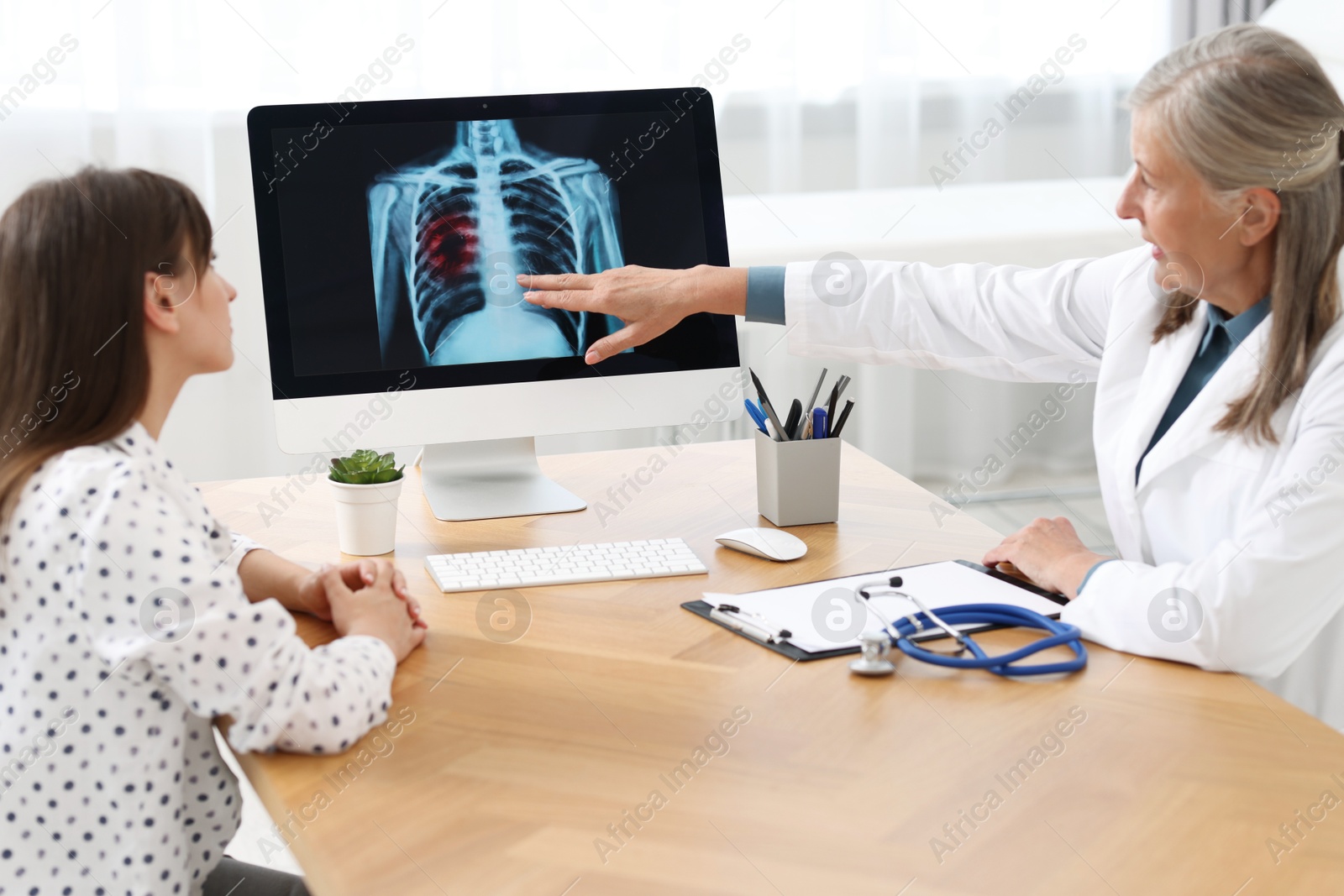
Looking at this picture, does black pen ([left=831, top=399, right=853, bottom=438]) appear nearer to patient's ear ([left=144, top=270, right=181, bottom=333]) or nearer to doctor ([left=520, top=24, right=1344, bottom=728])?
doctor ([left=520, top=24, right=1344, bottom=728])

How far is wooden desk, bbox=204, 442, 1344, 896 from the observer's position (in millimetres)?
736

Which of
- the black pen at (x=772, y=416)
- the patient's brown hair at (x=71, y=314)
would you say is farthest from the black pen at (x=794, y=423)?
the patient's brown hair at (x=71, y=314)

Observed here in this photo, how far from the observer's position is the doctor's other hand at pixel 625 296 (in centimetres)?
144

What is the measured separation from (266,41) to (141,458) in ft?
6.80

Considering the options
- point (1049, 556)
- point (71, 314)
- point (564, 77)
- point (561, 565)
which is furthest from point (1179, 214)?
point (564, 77)

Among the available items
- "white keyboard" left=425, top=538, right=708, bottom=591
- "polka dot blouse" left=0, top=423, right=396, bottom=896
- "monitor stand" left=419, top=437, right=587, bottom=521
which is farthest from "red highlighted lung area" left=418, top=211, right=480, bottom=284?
"polka dot blouse" left=0, top=423, right=396, bottom=896

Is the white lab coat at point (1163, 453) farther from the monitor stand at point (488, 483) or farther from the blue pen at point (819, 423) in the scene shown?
the monitor stand at point (488, 483)

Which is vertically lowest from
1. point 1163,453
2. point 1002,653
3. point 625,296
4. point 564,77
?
point 1002,653

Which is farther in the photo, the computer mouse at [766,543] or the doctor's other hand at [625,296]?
the doctor's other hand at [625,296]

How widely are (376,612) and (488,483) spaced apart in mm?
496

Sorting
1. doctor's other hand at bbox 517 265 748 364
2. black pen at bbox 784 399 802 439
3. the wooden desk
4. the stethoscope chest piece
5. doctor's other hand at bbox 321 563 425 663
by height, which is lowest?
the wooden desk

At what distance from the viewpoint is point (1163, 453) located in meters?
1.24

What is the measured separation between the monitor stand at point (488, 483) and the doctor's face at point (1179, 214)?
2.38 feet

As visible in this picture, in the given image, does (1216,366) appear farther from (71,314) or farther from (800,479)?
(71,314)
